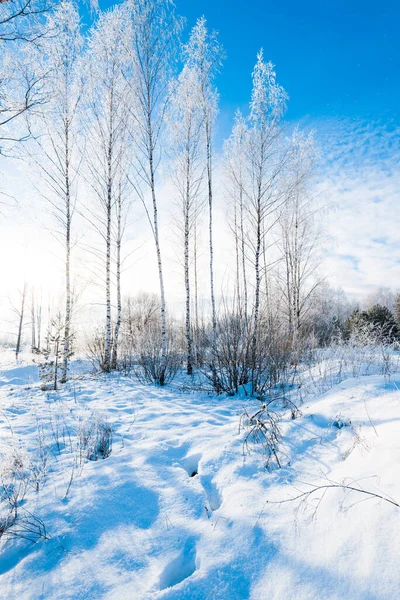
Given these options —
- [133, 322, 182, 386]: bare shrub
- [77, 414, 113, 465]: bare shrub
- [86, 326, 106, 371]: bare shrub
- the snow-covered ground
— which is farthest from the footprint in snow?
[86, 326, 106, 371]: bare shrub

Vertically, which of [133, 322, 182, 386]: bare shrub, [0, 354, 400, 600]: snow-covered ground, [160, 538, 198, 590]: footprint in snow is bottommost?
[160, 538, 198, 590]: footprint in snow

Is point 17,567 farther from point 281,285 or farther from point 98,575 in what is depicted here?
point 281,285

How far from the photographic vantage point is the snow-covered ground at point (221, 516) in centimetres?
137

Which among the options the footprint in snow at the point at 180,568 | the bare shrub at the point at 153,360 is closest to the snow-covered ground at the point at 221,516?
the footprint in snow at the point at 180,568

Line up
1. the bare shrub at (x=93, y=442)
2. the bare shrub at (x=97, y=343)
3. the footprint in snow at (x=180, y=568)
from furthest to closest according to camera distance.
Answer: the bare shrub at (x=97, y=343), the bare shrub at (x=93, y=442), the footprint in snow at (x=180, y=568)

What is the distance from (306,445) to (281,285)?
1178 cm

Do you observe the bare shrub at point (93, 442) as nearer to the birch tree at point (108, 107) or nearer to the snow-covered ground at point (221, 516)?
the snow-covered ground at point (221, 516)

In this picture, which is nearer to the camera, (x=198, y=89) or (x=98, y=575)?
(x=98, y=575)

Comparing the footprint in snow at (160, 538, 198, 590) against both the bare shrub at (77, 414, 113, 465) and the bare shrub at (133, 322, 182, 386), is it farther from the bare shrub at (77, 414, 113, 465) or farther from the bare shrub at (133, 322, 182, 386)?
the bare shrub at (133, 322, 182, 386)

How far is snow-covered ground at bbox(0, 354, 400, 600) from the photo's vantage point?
4.48 ft

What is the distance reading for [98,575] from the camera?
1503 mm

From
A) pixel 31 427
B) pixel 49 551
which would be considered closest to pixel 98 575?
pixel 49 551

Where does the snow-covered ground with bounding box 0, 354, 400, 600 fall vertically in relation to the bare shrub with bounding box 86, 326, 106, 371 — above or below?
below

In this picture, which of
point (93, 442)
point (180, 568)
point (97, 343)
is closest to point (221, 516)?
point (180, 568)
